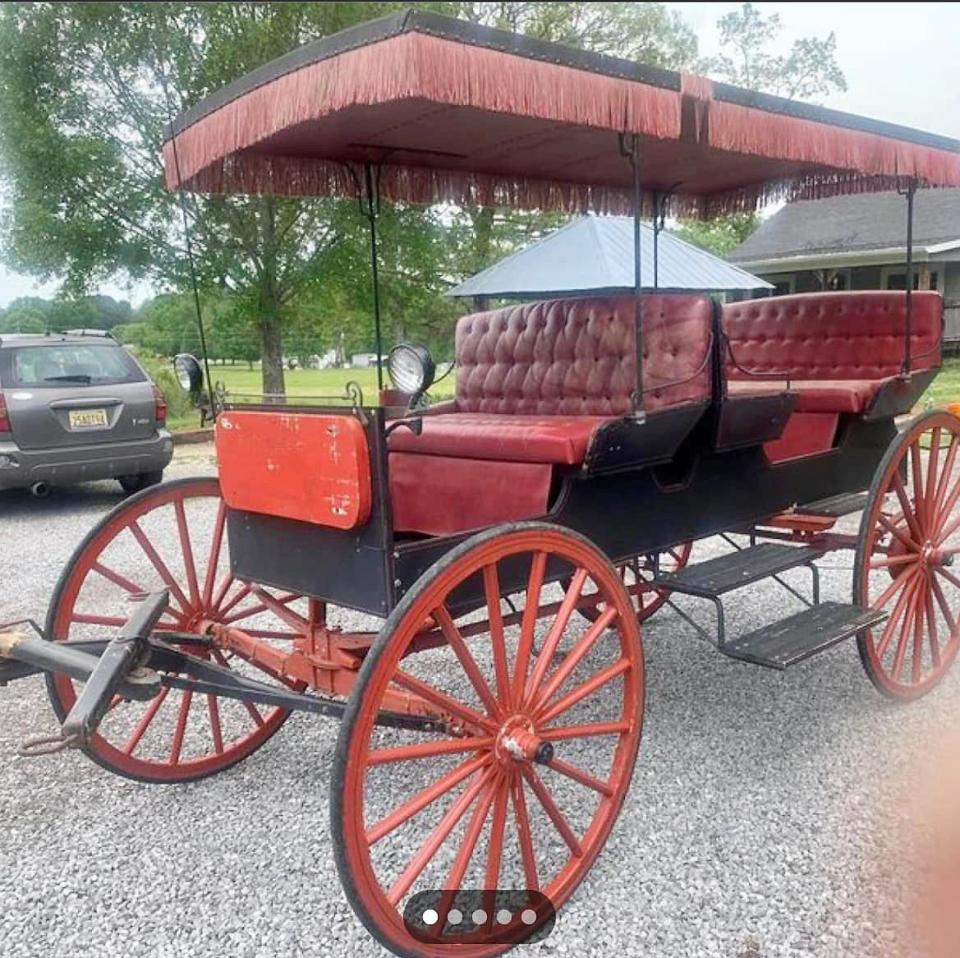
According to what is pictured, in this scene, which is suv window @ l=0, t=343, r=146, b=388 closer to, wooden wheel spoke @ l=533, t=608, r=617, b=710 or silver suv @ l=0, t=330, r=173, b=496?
silver suv @ l=0, t=330, r=173, b=496

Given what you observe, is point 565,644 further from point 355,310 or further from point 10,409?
point 355,310

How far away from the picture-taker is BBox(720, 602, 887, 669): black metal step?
8.40 ft

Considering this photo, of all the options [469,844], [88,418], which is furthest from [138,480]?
[469,844]

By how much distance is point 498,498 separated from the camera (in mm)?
2611

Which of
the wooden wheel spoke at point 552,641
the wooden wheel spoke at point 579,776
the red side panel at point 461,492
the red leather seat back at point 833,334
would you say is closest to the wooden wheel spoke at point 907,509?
the red leather seat back at point 833,334

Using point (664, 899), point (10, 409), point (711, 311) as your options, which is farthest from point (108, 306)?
point (664, 899)

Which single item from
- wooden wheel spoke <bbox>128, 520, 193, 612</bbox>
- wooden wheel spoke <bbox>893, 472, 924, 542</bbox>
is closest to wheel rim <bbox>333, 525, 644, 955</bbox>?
wooden wheel spoke <bbox>128, 520, 193, 612</bbox>

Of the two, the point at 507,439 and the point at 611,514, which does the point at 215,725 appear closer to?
the point at 507,439

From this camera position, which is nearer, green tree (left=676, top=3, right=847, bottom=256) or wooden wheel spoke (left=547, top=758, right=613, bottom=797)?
green tree (left=676, top=3, right=847, bottom=256)

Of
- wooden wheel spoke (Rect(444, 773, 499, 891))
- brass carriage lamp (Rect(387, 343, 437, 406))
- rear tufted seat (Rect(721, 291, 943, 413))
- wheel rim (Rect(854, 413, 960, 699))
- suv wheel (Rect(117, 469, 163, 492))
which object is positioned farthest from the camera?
suv wheel (Rect(117, 469, 163, 492))

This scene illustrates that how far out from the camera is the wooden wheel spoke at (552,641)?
2.06 metres

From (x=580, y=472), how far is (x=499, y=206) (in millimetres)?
1597

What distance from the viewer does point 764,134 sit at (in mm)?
2410

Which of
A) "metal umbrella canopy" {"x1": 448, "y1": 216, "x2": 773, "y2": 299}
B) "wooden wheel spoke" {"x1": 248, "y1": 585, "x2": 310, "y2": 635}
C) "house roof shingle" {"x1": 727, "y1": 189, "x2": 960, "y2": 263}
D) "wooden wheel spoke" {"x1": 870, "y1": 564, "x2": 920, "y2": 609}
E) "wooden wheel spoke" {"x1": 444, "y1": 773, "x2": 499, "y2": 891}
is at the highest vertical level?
"house roof shingle" {"x1": 727, "y1": 189, "x2": 960, "y2": 263}
